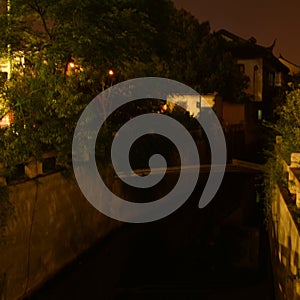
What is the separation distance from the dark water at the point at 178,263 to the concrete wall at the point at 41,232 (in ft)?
1.16

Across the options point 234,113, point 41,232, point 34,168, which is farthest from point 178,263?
point 234,113

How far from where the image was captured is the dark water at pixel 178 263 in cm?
989

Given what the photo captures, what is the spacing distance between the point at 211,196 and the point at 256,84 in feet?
48.2

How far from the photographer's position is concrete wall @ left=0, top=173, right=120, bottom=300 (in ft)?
26.7

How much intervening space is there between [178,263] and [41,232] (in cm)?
398

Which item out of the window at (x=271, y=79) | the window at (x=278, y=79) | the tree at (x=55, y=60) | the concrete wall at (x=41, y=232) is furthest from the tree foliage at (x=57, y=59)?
the window at (x=278, y=79)

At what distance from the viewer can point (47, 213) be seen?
9.59 metres

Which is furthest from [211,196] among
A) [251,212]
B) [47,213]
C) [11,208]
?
[11,208]

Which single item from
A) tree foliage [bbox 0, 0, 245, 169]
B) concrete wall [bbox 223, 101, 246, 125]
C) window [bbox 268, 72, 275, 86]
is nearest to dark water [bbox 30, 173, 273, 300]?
tree foliage [bbox 0, 0, 245, 169]

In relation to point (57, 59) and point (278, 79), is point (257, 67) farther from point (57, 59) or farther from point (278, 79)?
point (57, 59)

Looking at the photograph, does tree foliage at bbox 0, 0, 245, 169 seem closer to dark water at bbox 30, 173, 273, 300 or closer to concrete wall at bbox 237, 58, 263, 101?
dark water at bbox 30, 173, 273, 300

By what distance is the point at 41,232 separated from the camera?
9.29 m

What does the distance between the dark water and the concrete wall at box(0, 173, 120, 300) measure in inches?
13.9

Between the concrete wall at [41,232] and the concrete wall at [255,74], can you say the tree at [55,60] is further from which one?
the concrete wall at [255,74]
